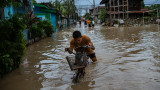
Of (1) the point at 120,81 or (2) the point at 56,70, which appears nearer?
(1) the point at 120,81

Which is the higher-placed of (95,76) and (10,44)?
(10,44)

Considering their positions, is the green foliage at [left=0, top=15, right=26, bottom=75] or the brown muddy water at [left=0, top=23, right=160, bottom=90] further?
the green foliage at [left=0, top=15, right=26, bottom=75]

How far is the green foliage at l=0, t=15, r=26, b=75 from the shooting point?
4.82 meters

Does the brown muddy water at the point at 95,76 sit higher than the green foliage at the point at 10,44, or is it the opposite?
the green foliage at the point at 10,44

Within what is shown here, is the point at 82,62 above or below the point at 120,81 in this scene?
above

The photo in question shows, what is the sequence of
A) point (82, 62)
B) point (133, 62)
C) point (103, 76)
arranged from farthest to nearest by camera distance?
1. point (133, 62)
2. point (103, 76)
3. point (82, 62)

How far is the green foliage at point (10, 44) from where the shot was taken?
482cm

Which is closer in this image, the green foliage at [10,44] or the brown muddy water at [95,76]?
the brown muddy water at [95,76]

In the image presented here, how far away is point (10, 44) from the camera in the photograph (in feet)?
16.9

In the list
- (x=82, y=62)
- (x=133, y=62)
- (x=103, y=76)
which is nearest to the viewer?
(x=82, y=62)

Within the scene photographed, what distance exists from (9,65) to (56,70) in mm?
1539

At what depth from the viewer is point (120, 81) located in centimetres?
453

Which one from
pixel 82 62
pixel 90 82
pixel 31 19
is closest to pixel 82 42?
pixel 82 62

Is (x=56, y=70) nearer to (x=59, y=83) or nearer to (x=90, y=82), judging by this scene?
(x=59, y=83)
